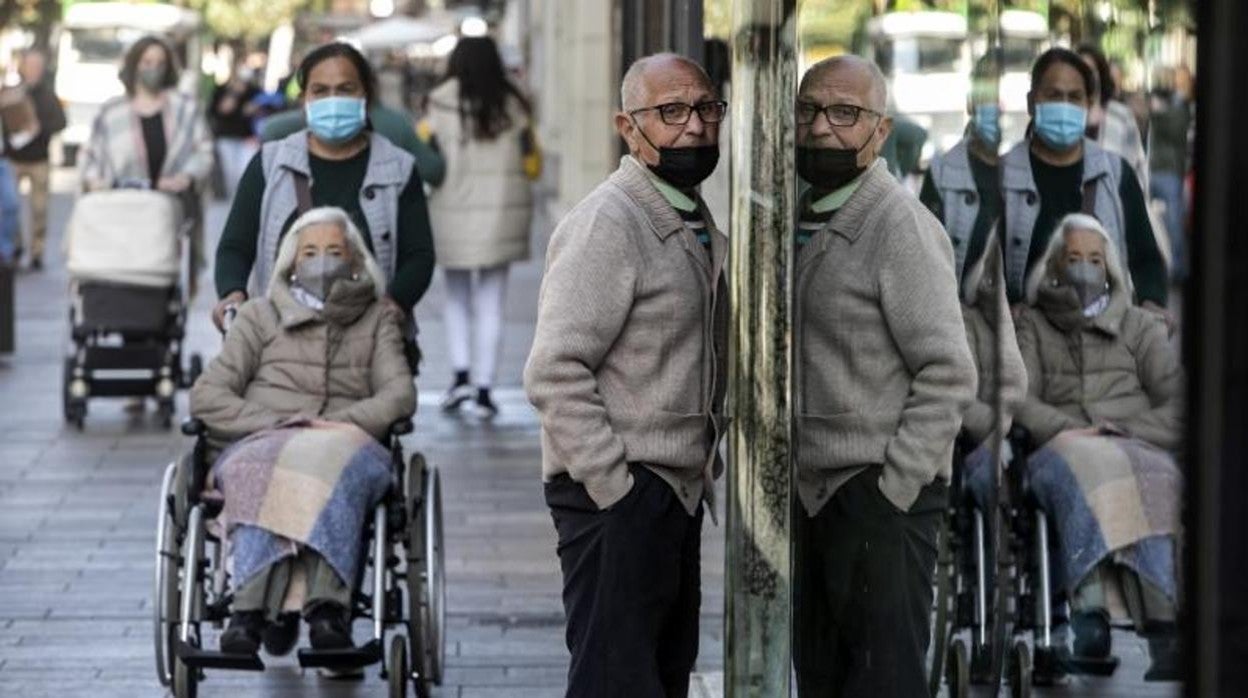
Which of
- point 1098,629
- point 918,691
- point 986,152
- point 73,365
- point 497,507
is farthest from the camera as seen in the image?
point 73,365

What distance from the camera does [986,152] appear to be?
12.8 feet

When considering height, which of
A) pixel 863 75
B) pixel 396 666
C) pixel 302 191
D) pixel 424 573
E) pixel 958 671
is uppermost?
pixel 863 75

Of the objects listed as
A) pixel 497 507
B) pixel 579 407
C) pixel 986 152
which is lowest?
pixel 497 507

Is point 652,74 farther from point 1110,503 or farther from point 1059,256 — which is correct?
point 1110,503

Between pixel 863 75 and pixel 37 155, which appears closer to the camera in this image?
pixel 863 75

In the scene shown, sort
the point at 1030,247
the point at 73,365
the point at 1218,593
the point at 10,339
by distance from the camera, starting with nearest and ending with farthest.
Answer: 1. the point at 1218,593
2. the point at 1030,247
3. the point at 73,365
4. the point at 10,339

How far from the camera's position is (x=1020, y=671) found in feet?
11.8

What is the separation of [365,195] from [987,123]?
390cm

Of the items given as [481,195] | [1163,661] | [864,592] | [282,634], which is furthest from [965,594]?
[481,195]

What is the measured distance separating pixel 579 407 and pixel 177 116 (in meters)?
8.81

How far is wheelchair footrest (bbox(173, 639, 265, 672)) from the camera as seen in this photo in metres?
6.38

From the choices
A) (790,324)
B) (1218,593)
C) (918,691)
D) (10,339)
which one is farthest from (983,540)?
(10,339)

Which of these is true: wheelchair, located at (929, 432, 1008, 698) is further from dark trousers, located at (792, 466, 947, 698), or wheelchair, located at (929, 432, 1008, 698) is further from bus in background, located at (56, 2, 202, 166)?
bus in background, located at (56, 2, 202, 166)

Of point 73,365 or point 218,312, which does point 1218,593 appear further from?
point 73,365
